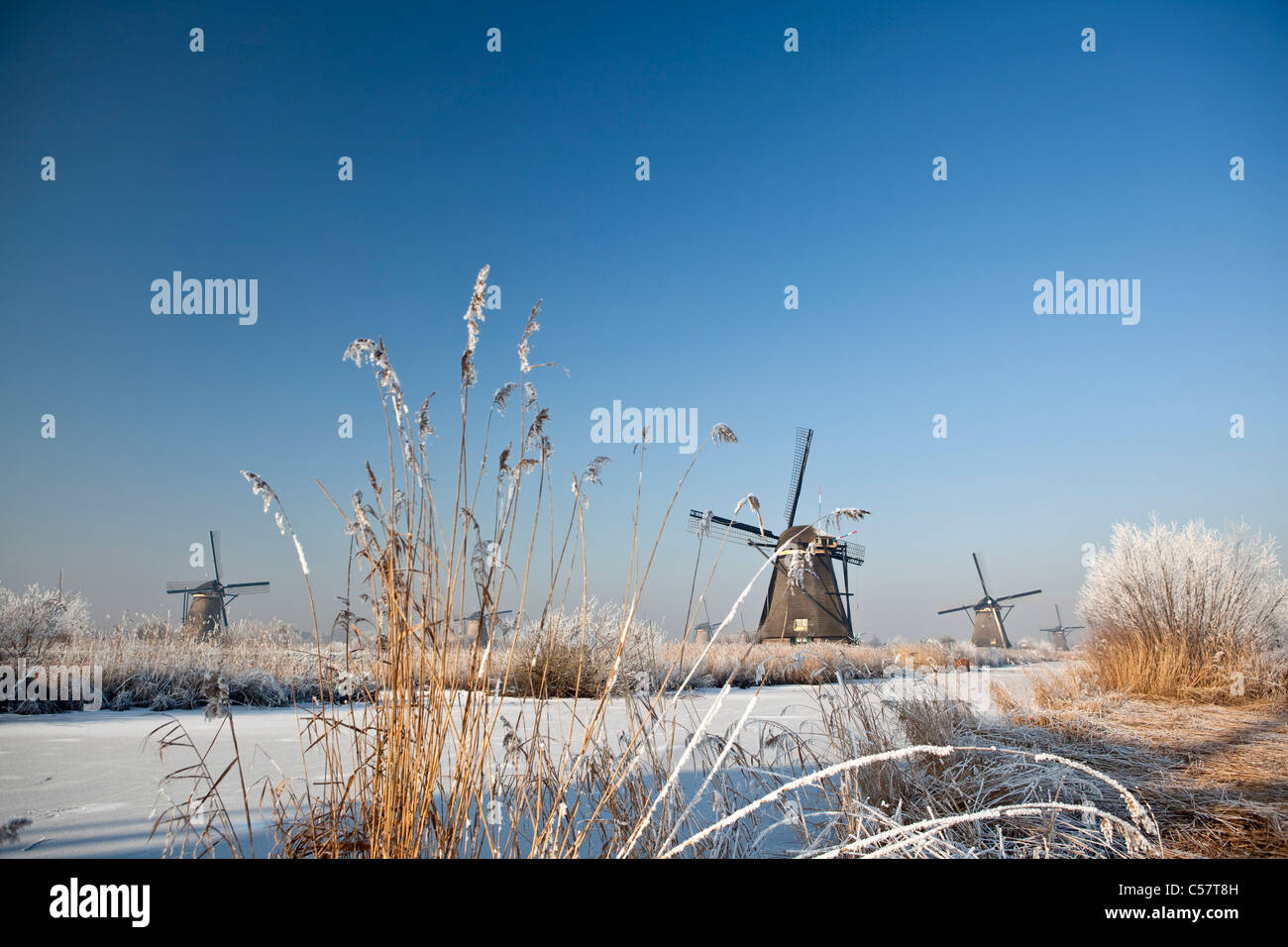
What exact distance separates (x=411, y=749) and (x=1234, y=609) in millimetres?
8869

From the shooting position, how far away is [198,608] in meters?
25.9

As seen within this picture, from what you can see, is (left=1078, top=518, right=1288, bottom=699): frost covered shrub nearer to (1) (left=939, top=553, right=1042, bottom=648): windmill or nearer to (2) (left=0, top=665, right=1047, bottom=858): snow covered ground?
(2) (left=0, top=665, right=1047, bottom=858): snow covered ground

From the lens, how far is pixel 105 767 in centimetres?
310

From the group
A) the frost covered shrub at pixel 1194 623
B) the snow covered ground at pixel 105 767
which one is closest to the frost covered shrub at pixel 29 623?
the snow covered ground at pixel 105 767

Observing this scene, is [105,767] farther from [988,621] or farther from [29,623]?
[988,621]

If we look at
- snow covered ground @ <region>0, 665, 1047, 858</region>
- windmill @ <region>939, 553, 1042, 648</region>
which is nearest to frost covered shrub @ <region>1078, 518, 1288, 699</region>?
snow covered ground @ <region>0, 665, 1047, 858</region>

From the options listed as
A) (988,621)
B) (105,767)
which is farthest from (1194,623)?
(988,621)

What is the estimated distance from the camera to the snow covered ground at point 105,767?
2.02 meters

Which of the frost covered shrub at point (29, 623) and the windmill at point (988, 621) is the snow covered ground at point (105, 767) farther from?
the windmill at point (988, 621)
